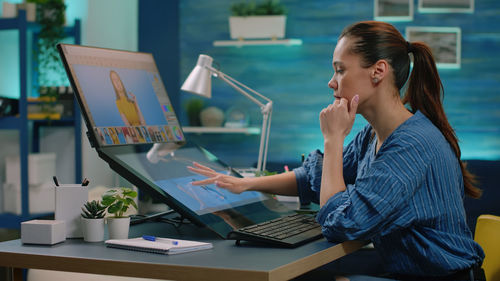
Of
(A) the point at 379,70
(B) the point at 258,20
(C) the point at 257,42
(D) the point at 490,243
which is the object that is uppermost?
(B) the point at 258,20

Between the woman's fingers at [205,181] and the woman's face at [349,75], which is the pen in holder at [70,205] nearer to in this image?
the woman's fingers at [205,181]

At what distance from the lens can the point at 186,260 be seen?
119 cm

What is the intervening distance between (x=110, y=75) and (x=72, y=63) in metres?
0.14

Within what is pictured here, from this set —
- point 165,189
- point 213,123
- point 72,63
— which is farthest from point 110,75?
point 213,123

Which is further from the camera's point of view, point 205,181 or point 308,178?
point 308,178

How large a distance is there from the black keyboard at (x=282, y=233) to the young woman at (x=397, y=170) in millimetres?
67

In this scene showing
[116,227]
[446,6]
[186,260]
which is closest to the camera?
[186,260]

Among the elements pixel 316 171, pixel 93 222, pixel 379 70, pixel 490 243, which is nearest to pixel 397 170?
pixel 379 70

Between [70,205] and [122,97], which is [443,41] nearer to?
[122,97]

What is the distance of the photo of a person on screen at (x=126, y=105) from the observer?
166cm

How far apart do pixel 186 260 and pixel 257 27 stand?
2934 millimetres

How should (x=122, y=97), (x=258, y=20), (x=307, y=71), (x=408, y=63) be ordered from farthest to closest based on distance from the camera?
1. (x=307, y=71)
2. (x=258, y=20)
3. (x=122, y=97)
4. (x=408, y=63)

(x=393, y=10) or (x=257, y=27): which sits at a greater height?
(x=393, y=10)

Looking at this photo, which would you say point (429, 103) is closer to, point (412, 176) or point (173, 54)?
point (412, 176)
